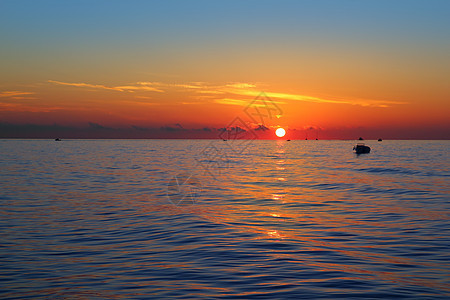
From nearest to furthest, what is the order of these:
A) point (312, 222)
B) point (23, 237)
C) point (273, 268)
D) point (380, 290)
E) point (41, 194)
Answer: point (380, 290) → point (273, 268) → point (23, 237) → point (312, 222) → point (41, 194)

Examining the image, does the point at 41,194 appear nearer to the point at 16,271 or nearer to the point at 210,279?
the point at 16,271

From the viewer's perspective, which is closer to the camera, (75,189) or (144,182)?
(75,189)

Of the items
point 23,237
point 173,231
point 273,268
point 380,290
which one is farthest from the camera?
point 173,231

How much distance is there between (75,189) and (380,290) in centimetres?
3056

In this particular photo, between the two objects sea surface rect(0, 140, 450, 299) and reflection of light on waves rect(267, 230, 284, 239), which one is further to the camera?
reflection of light on waves rect(267, 230, 284, 239)

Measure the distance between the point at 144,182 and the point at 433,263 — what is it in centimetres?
3329

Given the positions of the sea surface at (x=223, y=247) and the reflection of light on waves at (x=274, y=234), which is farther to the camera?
the reflection of light on waves at (x=274, y=234)

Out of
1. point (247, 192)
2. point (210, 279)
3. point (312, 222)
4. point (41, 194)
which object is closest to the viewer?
point (210, 279)

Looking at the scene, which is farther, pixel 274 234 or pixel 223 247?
pixel 274 234

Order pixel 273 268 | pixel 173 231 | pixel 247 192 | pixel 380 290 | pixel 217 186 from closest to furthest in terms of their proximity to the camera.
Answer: pixel 380 290 < pixel 273 268 < pixel 173 231 < pixel 247 192 < pixel 217 186

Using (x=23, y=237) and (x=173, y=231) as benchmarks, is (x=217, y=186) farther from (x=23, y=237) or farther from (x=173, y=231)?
(x=23, y=237)

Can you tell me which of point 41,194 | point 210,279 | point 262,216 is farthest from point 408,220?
point 41,194

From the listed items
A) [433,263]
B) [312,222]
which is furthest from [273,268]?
[312,222]

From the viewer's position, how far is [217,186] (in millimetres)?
41062
